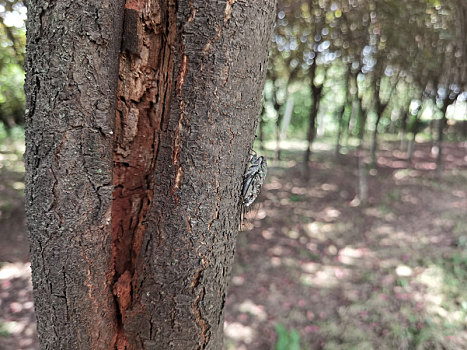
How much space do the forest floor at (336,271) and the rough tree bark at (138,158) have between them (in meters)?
0.57

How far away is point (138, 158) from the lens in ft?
3.26

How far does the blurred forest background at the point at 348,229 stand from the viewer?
3.53 meters

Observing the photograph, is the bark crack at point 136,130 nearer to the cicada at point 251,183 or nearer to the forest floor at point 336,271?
the cicada at point 251,183

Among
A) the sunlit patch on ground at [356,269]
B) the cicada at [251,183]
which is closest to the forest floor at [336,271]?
the sunlit patch on ground at [356,269]

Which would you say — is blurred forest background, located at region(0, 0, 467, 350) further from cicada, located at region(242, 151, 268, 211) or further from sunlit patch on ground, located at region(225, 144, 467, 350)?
cicada, located at region(242, 151, 268, 211)

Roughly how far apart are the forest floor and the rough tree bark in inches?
22.4

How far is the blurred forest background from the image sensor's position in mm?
3531

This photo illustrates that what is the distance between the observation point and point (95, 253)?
889 mm

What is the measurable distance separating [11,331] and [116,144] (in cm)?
355

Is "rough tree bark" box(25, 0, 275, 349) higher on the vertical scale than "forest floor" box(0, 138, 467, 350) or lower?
higher

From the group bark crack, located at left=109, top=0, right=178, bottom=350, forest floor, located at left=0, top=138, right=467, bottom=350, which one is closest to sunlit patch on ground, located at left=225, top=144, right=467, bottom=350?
forest floor, located at left=0, top=138, right=467, bottom=350

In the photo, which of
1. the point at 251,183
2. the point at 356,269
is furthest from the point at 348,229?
the point at 251,183

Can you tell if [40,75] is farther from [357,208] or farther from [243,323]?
[357,208]

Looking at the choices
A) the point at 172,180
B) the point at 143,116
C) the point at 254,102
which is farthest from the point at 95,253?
the point at 254,102
